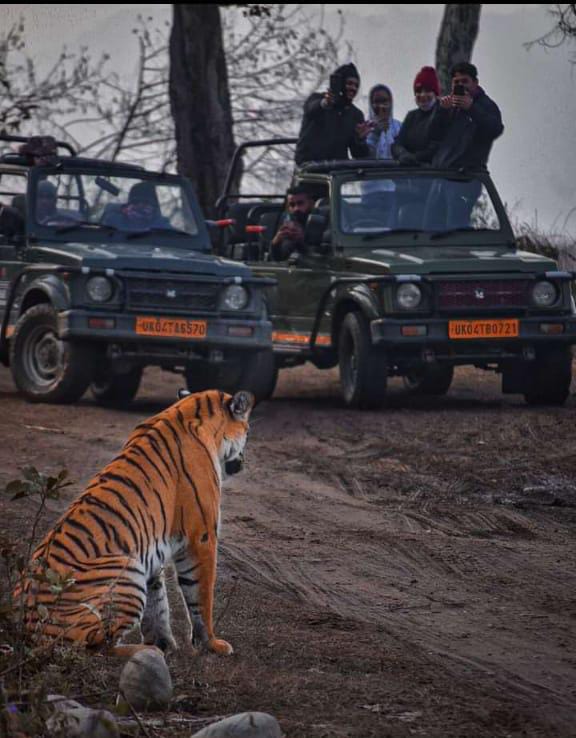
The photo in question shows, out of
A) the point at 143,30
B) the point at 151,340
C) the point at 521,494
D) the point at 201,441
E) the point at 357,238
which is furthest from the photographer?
the point at 143,30

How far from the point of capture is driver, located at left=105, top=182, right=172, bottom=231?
1315cm

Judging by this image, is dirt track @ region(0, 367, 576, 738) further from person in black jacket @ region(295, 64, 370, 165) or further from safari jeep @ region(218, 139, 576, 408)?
person in black jacket @ region(295, 64, 370, 165)

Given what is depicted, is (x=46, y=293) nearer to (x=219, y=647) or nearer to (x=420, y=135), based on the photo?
(x=420, y=135)

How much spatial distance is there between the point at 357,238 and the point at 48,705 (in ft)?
29.2

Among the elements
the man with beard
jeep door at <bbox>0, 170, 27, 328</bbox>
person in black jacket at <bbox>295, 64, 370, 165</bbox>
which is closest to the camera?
person in black jacket at <bbox>295, 64, 370, 165</bbox>

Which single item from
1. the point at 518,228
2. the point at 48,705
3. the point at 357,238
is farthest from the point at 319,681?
the point at 518,228

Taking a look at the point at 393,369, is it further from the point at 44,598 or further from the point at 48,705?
the point at 48,705

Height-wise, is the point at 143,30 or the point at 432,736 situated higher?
the point at 143,30

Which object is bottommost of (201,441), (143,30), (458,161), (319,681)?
(319,681)

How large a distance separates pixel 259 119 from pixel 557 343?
40.1 ft

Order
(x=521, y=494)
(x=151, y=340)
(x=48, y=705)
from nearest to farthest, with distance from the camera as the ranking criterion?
(x=48, y=705) < (x=521, y=494) < (x=151, y=340)

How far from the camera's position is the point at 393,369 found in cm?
1281

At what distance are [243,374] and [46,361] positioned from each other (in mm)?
1470

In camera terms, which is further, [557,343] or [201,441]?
[557,343]
